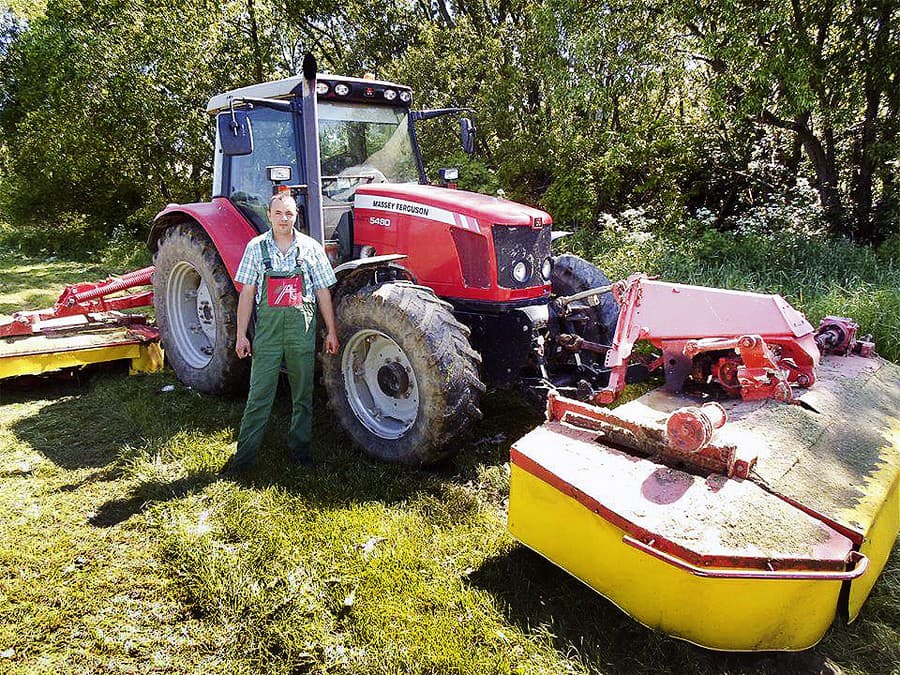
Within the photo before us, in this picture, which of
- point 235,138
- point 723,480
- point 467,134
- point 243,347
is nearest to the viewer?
point 723,480

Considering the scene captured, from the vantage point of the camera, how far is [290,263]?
3520mm

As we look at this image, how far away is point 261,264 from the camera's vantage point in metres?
3.52

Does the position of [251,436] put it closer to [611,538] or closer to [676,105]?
[611,538]

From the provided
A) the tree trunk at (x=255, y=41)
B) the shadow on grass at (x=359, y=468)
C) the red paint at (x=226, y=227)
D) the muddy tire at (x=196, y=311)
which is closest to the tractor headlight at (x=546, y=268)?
the shadow on grass at (x=359, y=468)

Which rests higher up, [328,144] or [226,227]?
[328,144]

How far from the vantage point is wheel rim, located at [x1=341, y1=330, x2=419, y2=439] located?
3.81 m

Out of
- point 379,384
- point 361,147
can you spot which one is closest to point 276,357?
point 379,384

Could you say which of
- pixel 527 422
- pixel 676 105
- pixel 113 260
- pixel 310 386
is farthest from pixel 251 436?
pixel 113 260

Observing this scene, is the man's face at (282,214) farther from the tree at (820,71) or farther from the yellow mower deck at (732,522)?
Answer: the tree at (820,71)

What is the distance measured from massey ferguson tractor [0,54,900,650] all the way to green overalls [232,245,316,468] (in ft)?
0.85

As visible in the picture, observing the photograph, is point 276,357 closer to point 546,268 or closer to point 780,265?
point 546,268

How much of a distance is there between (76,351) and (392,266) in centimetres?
294

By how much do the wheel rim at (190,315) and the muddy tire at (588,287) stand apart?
279 cm

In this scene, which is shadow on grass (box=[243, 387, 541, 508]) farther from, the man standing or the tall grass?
the tall grass
